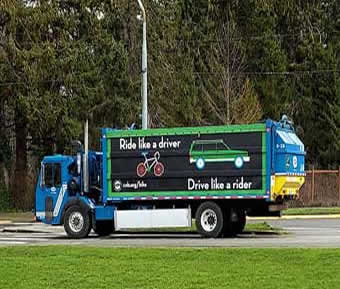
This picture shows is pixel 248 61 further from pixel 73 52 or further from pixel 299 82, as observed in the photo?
pixel 73 52

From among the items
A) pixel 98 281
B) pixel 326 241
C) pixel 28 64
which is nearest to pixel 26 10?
pixel 28 64

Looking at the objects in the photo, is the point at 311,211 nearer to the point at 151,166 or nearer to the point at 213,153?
the point at 151,166

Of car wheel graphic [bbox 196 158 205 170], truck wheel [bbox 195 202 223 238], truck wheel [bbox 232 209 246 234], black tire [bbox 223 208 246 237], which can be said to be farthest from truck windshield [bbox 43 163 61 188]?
truck wheel [bbox 232 209 246 234]

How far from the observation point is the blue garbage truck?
74.7 feet

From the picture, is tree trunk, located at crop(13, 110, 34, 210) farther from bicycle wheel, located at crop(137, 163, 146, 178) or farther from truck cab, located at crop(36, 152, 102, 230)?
bicycle wheel, located at crop(137, 163, 146, 178)

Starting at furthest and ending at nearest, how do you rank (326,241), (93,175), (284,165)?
(93,175) → (284,165) → (326,241)

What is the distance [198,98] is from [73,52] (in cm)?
1049

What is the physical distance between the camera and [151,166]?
23.9 meters

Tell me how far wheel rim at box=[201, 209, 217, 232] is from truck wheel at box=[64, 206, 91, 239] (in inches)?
137

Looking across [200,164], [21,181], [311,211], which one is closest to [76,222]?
[200,164]

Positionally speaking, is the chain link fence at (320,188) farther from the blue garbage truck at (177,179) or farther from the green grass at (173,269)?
the green grass at (173,269)

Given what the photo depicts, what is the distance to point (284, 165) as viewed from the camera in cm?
2281

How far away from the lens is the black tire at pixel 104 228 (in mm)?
25375

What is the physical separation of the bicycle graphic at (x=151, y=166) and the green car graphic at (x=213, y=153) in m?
0.95
